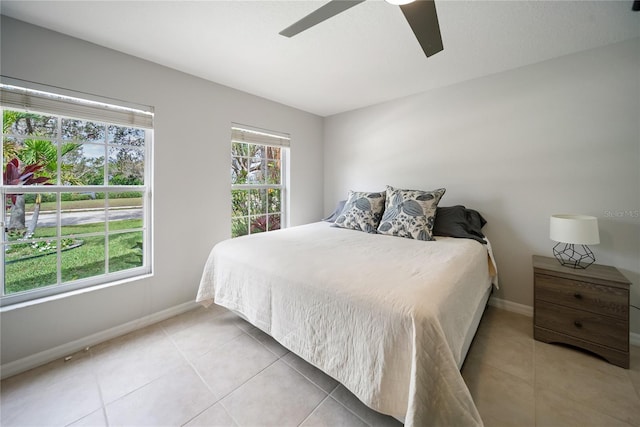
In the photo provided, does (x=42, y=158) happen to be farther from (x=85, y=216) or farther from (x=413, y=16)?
(x=413, y=16)

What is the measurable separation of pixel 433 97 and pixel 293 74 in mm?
1623

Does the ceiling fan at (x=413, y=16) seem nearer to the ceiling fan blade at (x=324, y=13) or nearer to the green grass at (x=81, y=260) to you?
the ceiling fan blade at (x=324, y=13)

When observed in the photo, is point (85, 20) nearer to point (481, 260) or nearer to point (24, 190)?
point (24, 190)

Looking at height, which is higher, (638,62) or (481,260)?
(638,62)

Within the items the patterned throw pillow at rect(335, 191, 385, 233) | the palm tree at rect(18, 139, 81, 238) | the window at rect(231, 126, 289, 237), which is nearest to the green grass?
the palm tree at rect(18, 139, 81, 238)

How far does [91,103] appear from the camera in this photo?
192 centimetres

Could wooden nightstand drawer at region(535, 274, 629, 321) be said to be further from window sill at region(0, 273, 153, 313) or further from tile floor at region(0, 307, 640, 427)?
window sill at region(0, 273, 153, 313)

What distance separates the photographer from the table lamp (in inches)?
68.6

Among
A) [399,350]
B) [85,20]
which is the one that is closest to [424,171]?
[399,350]

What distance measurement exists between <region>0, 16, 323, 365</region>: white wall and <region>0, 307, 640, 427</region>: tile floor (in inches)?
10.9

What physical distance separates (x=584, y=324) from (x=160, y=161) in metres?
3.66

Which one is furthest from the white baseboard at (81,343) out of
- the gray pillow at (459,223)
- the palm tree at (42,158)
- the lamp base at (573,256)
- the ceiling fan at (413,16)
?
the lamp base at (573,256)

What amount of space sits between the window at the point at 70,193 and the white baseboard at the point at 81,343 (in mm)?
405

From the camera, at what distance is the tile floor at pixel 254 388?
127 centimetres
